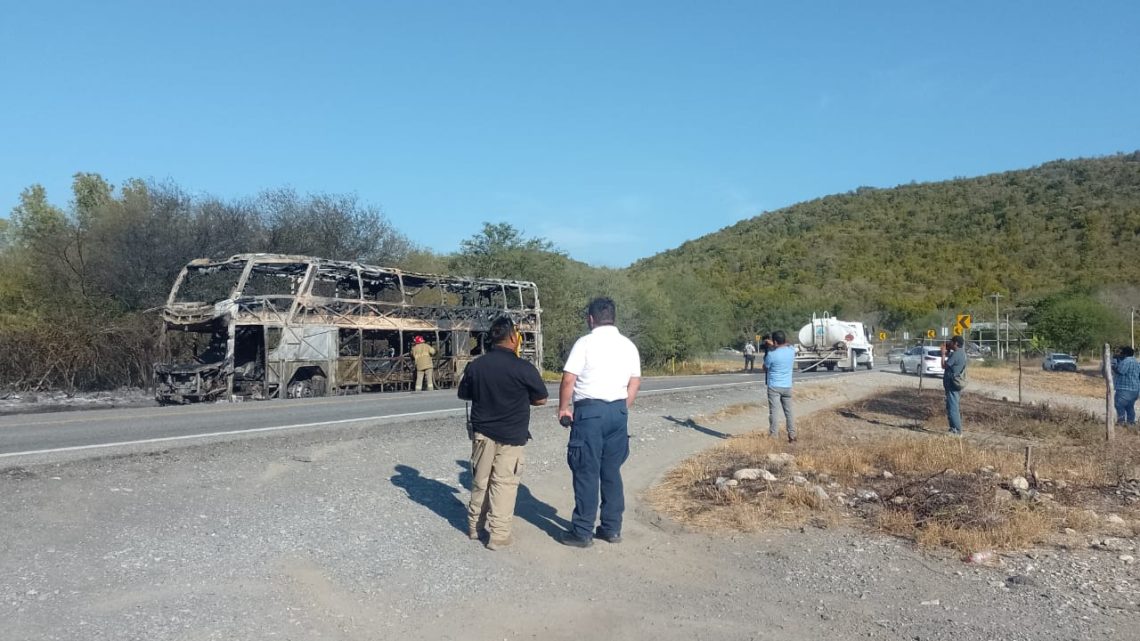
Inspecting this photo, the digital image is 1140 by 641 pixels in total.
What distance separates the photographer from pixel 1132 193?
85.3 meters

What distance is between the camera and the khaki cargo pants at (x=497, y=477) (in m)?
7.09

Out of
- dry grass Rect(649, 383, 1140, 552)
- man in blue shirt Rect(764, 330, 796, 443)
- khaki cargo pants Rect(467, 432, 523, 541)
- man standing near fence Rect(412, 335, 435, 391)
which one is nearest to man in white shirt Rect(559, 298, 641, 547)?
khaki cargo pants Rect(467, 432, 523, 541)

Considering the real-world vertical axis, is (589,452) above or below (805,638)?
above

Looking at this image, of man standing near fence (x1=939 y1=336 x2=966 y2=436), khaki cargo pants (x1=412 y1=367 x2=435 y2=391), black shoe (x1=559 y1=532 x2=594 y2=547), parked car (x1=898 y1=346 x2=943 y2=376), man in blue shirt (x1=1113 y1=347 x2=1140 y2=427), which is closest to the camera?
black shoe (x1=559 y1=532 x2=594 y2=547)

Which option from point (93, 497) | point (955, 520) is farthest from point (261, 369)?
point (955, 520)

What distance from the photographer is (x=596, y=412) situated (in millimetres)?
7137

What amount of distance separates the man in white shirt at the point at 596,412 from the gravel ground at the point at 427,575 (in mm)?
395

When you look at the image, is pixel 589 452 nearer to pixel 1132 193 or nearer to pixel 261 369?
pixel 261 369

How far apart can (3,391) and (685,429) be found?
20.1 metres

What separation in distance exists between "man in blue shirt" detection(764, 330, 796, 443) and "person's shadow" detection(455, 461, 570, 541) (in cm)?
509

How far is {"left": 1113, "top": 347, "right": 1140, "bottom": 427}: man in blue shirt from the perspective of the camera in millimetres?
17766

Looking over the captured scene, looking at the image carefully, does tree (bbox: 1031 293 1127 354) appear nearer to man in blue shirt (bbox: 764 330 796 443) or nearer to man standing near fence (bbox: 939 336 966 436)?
man standing near fence (bbox: 939 336 966 436)

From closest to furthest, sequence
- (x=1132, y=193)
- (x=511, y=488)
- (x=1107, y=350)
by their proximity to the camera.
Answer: (x=511, y=488)
(x=1107, y=350)
(x=1132, y=193)

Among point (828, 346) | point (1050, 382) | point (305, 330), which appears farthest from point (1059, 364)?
point (305, 330)
